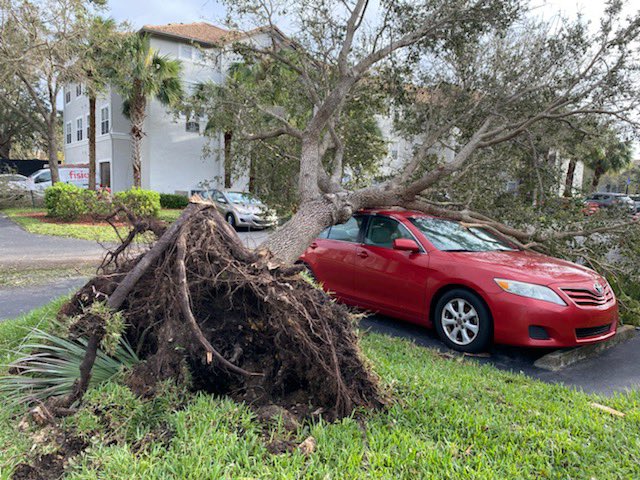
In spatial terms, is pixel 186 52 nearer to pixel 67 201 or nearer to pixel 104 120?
pixel 104 120

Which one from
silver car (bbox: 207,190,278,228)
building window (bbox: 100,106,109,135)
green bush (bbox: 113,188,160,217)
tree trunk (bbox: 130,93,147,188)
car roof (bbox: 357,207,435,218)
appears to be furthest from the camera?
building window (bbox: 100,106,109,135)

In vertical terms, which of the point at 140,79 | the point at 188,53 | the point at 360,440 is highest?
the point at 188,53

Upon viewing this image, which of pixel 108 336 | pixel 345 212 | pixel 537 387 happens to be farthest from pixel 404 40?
pixel 108 336

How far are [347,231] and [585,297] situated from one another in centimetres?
298

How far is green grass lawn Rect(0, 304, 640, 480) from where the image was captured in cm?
220

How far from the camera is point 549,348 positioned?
191 inches

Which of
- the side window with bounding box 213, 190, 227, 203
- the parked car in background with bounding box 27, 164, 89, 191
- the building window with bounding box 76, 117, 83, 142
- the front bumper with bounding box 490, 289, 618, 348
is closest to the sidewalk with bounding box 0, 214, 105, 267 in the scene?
the side window with bounding box 213, 190, 227, 203

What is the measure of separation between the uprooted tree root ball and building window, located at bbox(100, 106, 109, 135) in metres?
26.0

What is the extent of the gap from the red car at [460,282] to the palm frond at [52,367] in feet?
10.8

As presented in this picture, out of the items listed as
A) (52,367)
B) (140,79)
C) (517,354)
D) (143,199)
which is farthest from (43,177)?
(517,354)

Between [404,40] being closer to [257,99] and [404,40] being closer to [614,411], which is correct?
[257,99]

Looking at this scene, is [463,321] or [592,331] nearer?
[592,331]

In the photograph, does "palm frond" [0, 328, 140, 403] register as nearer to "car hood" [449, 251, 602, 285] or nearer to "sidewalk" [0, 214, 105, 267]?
"car hood" [449, 251, 602, 285]

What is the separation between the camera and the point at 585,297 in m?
4.62
